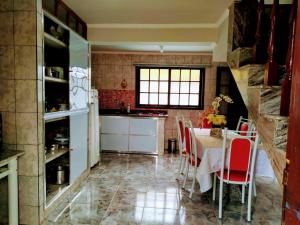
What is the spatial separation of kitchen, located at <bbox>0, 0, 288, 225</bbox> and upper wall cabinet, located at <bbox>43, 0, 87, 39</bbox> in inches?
0.5

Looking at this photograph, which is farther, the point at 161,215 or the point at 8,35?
the point at 161,215

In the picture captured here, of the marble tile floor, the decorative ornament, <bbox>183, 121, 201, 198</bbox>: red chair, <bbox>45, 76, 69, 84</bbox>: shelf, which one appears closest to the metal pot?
the marble tile floor

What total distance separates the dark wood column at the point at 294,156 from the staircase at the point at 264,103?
1.30 ft

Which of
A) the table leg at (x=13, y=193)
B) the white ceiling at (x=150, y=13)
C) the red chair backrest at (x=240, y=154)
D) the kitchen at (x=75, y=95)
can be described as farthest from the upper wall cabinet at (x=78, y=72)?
the red chair backrest at (x=240, y=154)

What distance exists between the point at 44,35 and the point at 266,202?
3.26 m

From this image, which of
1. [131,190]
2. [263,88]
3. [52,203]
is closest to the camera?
[263,88]

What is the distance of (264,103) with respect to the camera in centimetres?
127

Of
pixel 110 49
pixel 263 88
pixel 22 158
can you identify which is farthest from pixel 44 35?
pixel 110 49

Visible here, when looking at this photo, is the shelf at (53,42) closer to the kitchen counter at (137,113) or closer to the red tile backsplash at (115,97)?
the kitchen counter at (137,113)

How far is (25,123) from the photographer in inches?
91.7

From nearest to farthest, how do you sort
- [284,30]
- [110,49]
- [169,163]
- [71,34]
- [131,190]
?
[284,30] → [71,34] → [131,190] → [169,163] → [110,49]

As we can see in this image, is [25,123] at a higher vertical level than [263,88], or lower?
lower

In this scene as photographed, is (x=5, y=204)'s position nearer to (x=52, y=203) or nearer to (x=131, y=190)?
(x=52, y=203)

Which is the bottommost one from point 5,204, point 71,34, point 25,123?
point 5,204
